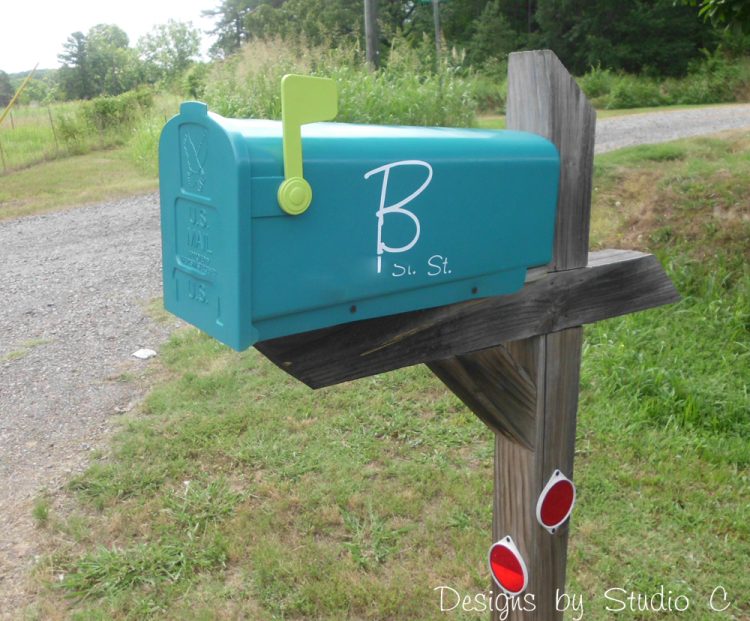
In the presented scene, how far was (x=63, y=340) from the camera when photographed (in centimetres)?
454

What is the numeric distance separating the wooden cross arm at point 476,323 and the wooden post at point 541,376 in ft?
0.15

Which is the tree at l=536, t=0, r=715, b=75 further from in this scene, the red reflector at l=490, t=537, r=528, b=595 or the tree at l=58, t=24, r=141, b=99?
the tree at l=58, t=24, r=141, b=99

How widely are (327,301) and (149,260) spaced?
551 centimetres

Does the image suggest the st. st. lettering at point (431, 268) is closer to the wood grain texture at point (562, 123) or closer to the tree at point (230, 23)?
the wood grain texture at point (562, 123)

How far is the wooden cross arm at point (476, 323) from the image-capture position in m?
1.03

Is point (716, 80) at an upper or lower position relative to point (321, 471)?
upper

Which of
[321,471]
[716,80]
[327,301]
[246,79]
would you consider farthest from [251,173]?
[716,80]

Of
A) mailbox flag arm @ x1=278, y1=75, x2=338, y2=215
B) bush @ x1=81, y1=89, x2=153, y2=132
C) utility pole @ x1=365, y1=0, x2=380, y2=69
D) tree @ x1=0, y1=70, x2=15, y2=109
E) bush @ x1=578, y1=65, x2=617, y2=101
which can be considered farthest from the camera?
tree @ x1=0, y1=70, x2=15, y2=109

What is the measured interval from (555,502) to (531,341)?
343 millimetres

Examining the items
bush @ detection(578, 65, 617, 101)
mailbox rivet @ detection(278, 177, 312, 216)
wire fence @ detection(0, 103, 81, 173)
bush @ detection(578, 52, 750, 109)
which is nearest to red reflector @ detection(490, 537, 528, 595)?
mailbox rivet @ detection(278, 177, 312, 216)

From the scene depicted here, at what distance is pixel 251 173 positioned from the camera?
0.79 m

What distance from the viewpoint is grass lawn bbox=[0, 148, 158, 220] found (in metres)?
8.52

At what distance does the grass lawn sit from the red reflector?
7739 mm

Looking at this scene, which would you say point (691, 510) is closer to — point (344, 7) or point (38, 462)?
point (38, 462)
